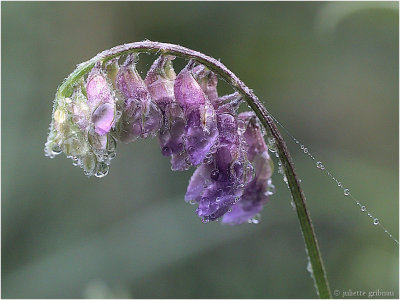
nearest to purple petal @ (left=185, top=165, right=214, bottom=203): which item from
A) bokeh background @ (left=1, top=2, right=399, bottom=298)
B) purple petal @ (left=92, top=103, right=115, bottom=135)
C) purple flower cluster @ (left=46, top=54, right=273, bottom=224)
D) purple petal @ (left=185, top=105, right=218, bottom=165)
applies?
purple flower cluster @ (left=46, top=54, right=273, bottom=224)

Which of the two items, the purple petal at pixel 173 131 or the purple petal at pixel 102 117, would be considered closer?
the purple petal at pixel 102 117

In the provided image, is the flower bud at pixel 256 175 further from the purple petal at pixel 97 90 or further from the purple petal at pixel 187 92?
the purple petal at pixel 97 90

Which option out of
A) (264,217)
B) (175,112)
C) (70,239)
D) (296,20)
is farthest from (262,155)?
(296,20)

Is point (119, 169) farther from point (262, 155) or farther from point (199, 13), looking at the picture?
point (262, 155)

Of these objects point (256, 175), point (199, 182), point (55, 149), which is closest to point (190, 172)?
point (256, 175)

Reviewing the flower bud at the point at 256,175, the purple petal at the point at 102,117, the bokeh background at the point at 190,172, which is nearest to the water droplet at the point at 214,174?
the flower bud at the point at 256,175

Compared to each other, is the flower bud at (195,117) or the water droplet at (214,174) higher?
the flower bud at (195,117)
